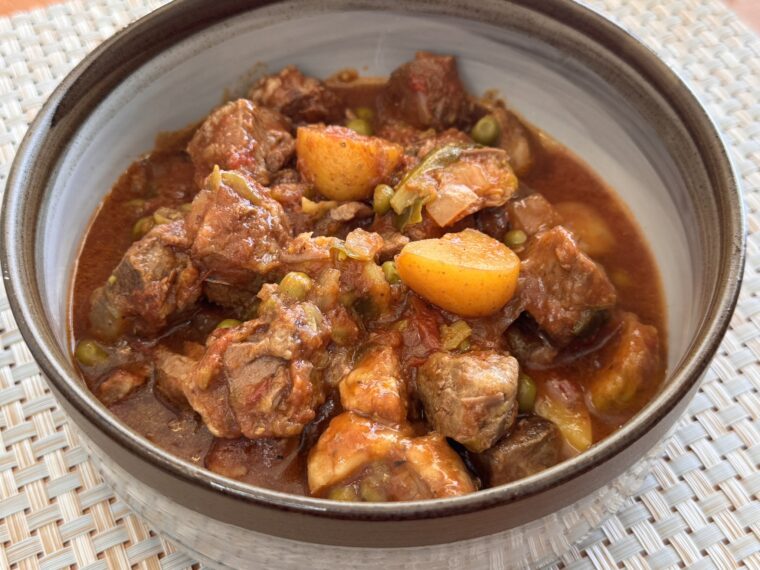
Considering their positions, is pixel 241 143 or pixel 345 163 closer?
pixel 345 163

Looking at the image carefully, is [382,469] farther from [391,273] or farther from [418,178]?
[418,178]

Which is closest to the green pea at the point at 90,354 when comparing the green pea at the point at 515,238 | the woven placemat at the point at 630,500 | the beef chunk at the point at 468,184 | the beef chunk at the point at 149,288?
the beef chunk at the point at 149,288

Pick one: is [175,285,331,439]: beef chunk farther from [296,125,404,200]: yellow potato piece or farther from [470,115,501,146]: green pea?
[470,115,501,146]: green pea

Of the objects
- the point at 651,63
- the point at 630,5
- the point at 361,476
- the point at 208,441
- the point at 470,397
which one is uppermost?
the point at 651,63

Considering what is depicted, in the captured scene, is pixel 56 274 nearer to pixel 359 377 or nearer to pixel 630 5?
pixel 359 377

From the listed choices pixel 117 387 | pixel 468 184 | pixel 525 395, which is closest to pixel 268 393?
pixel 117 387

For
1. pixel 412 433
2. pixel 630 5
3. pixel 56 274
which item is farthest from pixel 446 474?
pixel 630 5

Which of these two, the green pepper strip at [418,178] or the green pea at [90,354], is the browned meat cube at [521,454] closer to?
the green pepper strip at [418,178]
